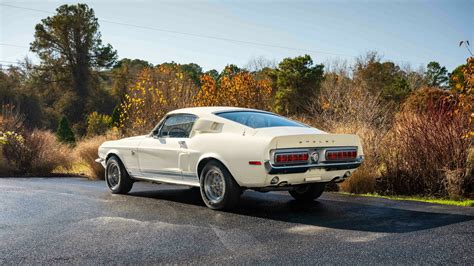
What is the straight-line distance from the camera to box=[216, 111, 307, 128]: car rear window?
26.0 ft

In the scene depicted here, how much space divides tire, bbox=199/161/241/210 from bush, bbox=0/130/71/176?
10.4m

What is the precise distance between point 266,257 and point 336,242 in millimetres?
958

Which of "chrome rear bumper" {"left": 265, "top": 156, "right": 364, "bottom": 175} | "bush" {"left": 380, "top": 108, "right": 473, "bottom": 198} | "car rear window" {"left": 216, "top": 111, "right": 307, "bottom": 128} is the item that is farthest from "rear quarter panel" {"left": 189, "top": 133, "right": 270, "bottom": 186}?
"bush" {"left": 380, "top": 108, "right": 473, "bottom": 198}

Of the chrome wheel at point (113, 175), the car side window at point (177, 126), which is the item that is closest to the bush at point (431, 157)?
the car side window at point (177, 126)

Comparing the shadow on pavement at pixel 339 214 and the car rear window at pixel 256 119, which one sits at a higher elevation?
the car rear window at pixel 256 119

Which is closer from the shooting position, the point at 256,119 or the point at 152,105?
the point at 256,119

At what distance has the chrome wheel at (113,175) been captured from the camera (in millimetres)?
10078

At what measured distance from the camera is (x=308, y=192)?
8.73 meters

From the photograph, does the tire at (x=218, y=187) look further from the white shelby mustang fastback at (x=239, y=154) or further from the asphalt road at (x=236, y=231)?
the asphalt road at (x=236, y=231)

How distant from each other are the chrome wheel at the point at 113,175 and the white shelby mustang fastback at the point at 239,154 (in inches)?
34.8

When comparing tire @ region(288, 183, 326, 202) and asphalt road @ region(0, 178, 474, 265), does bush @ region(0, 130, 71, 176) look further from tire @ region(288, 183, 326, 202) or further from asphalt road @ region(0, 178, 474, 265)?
tire @ region(288, 183, 326, 202)

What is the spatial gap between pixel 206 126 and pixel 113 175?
2979 mm

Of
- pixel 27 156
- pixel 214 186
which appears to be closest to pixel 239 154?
pixel 214 186

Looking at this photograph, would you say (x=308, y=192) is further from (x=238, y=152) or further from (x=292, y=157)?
(x=238, y=152)
